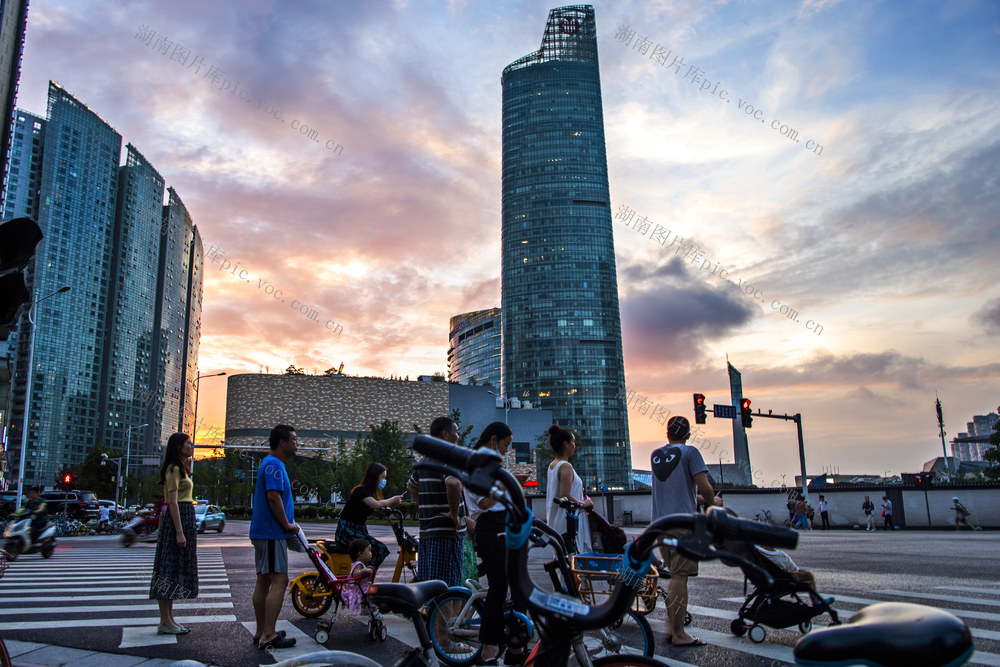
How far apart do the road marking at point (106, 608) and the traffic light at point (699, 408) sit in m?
19.3

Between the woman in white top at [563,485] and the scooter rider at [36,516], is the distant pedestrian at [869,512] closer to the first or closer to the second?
the woman in white top at [563,485]

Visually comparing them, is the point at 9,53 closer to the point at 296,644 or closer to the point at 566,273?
the point at 296,644

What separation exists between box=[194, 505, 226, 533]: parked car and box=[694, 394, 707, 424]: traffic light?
22.4 metres

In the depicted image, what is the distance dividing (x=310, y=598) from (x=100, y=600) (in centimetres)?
354

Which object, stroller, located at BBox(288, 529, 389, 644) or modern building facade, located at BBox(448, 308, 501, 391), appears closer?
stroller, located at BBox(288, 529, 389, 644)

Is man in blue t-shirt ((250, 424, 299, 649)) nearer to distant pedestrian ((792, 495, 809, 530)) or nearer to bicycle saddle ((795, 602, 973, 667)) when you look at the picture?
bicycle saddle ((795, 602, 973, 667))

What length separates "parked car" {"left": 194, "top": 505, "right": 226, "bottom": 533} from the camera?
30.8 metres

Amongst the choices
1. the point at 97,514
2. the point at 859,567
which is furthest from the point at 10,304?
the point at 97,514

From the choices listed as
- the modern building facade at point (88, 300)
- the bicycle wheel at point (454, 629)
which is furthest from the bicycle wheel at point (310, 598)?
the modern building facade at point (88, 300)

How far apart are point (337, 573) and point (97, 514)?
34.7 metres

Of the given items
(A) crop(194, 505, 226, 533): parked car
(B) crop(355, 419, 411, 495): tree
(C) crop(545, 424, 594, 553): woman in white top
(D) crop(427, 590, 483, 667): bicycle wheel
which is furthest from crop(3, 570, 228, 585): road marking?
(B) crop(355, 419, 411, 495): tree

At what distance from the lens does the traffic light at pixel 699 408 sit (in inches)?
966

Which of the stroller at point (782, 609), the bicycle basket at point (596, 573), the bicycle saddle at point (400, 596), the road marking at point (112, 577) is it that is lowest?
the road marking at point (112, 577)

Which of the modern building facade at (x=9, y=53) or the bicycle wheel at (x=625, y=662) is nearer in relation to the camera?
the bicycle wheel at (x=625, y=662)
